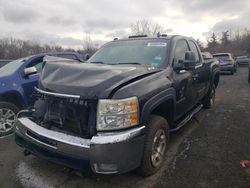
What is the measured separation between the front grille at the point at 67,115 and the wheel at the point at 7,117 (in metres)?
2.15

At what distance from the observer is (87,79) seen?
3.19m

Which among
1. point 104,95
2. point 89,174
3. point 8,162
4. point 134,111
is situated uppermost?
point 104,95

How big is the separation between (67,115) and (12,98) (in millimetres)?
2934

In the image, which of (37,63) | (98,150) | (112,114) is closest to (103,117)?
(112,114)

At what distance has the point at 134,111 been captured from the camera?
2996 mm

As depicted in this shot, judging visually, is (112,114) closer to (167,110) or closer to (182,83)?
(167,110)

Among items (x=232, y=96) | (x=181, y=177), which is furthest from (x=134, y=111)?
(x=232, y=96)

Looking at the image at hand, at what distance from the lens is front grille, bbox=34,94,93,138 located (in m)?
3.02

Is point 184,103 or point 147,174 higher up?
point 184,103

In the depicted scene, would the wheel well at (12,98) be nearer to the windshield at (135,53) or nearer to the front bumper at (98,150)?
the windshield at (135,53)

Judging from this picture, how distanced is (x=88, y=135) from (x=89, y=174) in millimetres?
441

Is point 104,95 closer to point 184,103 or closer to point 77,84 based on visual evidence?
point 77,84

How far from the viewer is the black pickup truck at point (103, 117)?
2.88m

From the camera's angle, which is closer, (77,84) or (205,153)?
(77,84)
